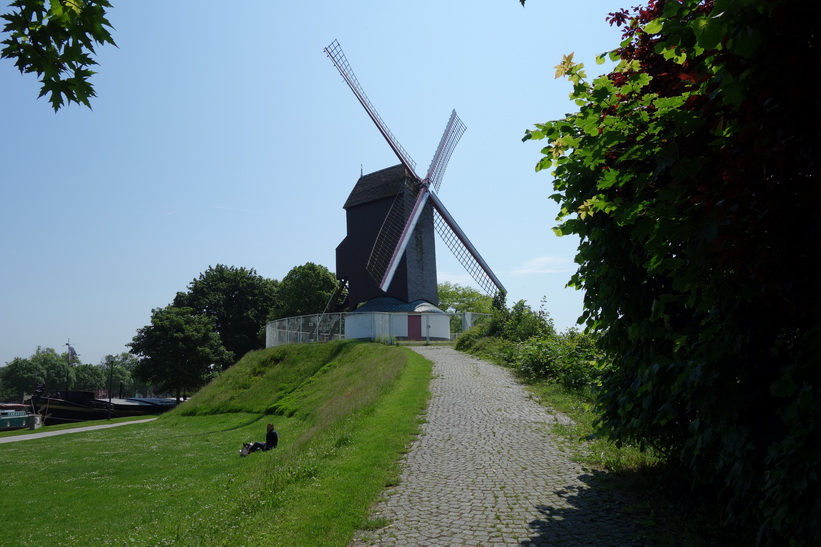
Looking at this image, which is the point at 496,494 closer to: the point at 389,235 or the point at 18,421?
the point at 389,235

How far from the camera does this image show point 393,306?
111 ft

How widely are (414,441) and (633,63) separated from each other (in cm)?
763

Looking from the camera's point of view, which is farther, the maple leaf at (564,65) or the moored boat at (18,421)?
the moored boat at (18,421)

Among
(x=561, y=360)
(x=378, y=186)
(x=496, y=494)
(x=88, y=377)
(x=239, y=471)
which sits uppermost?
(x=378, y=186)

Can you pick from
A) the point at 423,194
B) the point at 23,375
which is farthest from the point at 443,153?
the point at 23,375

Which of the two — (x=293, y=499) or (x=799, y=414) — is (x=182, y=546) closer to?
(x=293, y=499)

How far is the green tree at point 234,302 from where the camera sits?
58781 mm

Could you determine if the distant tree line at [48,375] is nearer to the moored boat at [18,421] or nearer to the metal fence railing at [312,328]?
the moored boat at [18,421]

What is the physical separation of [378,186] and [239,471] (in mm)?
26637

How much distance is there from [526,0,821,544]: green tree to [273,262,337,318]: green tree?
48.6 meters

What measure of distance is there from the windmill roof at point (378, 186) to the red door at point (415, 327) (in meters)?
8.65

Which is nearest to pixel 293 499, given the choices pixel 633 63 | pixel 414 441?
pixel 414 441

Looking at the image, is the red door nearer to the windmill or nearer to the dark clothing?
the windmill

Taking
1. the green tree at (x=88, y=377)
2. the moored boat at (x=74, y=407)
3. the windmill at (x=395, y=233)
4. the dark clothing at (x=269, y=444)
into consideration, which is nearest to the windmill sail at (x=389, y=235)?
the windmill at (x=395, y=233)
